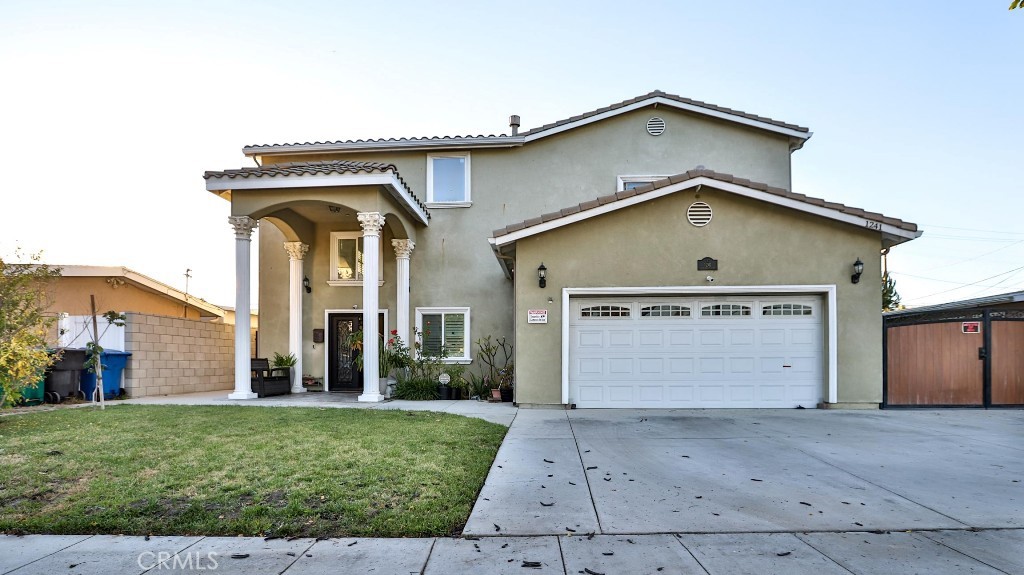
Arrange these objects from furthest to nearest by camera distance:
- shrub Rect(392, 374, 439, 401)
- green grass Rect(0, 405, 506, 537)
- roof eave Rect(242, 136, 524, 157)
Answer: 1. roof eave Rect(242, 136, 524, 157)
2. shrub Rect(392, 374, 439, 401)
3. green grass Rect(0, 405, 506, 537)

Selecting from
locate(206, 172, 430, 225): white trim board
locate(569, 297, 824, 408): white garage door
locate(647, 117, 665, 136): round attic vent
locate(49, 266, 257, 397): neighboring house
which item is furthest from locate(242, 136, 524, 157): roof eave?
locate(569, 297, 824, 408): white garage door

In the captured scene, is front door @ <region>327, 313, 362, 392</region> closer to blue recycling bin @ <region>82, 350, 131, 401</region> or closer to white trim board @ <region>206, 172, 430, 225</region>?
white trim board @ <region>206, 172, 430, 225</region>

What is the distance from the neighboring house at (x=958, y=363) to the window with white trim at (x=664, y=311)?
355cm

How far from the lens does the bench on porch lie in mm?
10953

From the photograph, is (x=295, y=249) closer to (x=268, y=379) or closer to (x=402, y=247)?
(x=402, y=247)

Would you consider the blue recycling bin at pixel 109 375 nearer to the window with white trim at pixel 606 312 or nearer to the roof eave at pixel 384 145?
the roof eave at pixel 384 145

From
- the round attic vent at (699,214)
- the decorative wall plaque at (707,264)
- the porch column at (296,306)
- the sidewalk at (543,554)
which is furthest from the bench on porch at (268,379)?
the round attic vent at (699,214)

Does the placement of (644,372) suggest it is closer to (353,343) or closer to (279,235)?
(353,343)

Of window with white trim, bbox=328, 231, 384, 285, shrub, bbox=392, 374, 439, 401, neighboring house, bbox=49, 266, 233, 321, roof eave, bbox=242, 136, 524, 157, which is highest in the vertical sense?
roof eave, bbox=242, 136, 524, 157

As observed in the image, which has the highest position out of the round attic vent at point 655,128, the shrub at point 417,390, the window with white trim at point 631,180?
the round attic vent at point 655,128

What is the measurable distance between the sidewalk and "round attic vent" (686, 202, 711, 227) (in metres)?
6.29

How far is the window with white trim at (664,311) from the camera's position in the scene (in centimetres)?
915

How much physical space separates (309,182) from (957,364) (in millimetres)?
12328

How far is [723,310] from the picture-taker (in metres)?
9.10
